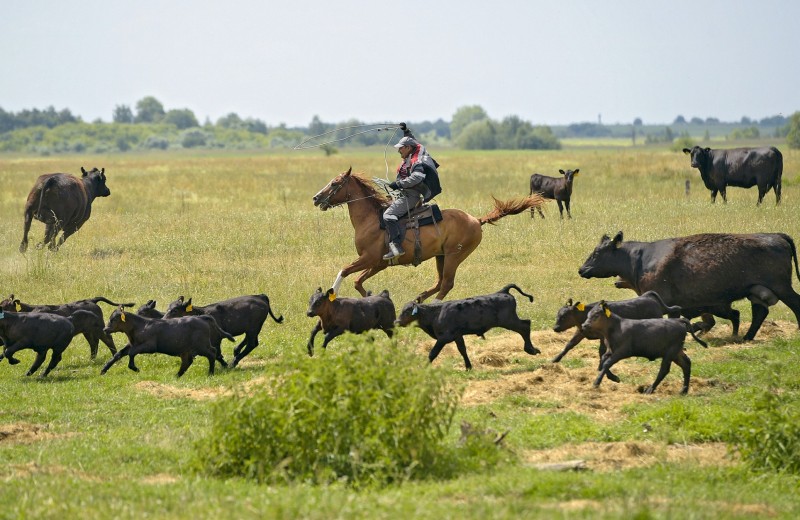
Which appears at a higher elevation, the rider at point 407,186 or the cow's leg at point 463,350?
the rider at point 407,186

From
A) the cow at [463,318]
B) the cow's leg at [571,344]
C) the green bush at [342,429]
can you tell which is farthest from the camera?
the cow at [463,318]

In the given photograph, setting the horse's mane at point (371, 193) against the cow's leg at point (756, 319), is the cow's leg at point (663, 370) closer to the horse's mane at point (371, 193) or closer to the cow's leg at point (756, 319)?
the cow's leg at point (756, 319)

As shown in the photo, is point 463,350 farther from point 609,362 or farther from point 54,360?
point 54,360

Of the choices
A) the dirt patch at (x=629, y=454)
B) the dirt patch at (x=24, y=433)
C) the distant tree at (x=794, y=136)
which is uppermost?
the dirt patch at (x=629, y=454)

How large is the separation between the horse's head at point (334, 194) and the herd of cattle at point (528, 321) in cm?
307

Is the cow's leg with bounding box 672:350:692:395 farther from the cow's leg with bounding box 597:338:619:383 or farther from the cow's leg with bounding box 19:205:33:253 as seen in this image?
the cow's leg with bounding box 19:205:33:253

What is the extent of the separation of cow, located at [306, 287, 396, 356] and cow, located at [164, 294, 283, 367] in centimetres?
90

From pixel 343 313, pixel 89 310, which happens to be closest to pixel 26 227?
pixel 89 310

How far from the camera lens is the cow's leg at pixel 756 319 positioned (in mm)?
15248

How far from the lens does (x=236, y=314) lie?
14812mm

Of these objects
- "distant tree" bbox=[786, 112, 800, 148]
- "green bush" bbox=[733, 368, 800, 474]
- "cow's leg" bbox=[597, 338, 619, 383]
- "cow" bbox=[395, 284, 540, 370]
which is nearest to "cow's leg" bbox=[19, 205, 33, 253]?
"cow" bbox=[395, 284, 540, 370]

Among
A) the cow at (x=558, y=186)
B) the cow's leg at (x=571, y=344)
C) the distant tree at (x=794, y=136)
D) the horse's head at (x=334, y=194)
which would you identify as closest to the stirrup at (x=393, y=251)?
the horse's head at (x=334, y=194)

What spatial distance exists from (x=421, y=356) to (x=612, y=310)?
4.01 metres

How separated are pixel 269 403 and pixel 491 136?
126504 mm
